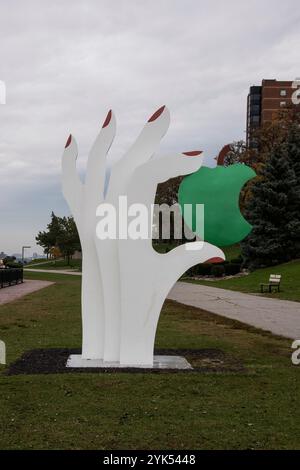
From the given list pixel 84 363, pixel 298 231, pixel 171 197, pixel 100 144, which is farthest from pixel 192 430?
Answer: pixel 171 197

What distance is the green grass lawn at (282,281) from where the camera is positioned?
22.5m

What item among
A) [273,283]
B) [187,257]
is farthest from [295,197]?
[187,257]

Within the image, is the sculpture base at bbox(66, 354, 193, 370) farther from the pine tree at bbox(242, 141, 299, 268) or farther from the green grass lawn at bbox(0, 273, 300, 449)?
the pine tree at bbox(242, 141, 299, 268)

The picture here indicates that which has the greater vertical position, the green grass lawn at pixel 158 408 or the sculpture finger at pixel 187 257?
the sculpture finger at pixel 187 257

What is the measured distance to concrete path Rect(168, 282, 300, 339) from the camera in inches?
508

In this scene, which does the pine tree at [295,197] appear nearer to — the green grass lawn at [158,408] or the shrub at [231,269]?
the shrub at [231,269]

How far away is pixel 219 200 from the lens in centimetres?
858

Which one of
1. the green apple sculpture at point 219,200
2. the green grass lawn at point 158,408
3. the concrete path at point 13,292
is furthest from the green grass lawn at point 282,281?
the green grass lawn at point 158,408

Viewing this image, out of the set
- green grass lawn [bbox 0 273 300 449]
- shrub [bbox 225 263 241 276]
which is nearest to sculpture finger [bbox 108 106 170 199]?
green grass lawn [bbox 0 273 300 449]

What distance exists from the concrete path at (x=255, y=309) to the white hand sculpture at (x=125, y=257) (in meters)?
4.04

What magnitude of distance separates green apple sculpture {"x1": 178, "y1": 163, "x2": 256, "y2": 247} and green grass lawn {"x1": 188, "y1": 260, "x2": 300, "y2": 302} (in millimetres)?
12468

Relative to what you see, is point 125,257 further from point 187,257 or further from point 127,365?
point 127,365

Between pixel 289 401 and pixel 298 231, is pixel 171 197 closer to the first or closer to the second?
pixel 298 231

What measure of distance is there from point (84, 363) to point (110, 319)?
2.54ft
